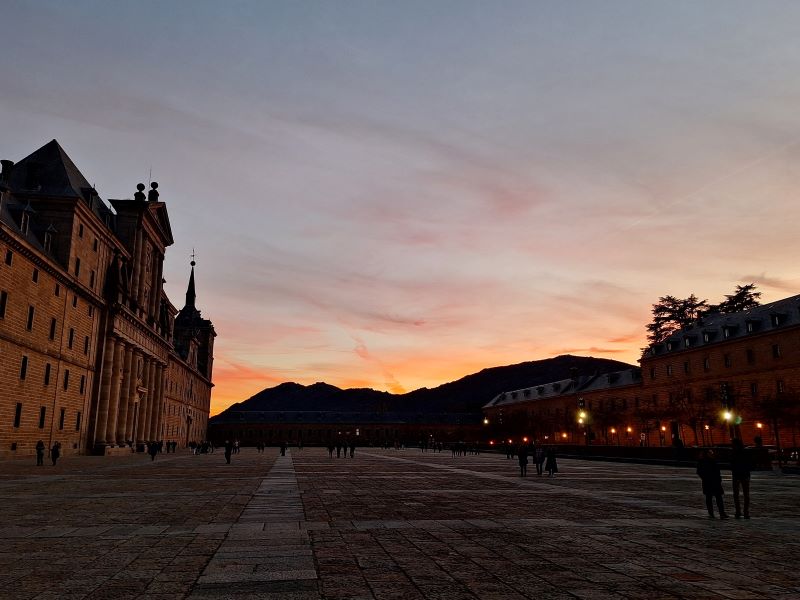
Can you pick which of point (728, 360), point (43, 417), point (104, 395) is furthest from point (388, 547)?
point (728, 360)

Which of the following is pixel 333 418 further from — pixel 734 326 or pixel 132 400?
pixel 734 326

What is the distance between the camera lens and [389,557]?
857 cm

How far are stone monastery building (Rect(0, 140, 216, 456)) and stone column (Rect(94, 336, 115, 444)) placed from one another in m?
0.09

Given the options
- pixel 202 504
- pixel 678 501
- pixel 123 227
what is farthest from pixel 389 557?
pixel 123 227

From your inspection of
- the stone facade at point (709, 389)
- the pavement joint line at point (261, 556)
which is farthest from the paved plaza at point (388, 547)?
the stone facade at point (709, 389)

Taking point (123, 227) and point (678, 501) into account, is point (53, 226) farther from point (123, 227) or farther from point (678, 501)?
point (678, 501)

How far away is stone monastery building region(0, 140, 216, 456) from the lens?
39.3 meters

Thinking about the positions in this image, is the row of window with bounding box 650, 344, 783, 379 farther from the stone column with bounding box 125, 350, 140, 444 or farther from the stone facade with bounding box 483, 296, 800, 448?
the stone column with bounding box 125, 350, 140, 444

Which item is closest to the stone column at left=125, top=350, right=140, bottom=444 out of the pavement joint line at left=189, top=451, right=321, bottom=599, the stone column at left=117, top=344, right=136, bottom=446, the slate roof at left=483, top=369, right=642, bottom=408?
the stone column at left=117, top=344, right=136, bottom=446

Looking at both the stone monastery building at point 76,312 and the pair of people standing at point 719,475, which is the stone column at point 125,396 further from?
the pair of people standing at point 719,475

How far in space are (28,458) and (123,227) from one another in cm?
2912

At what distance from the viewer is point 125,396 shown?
58.9 metres

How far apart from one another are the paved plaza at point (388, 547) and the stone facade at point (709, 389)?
108 ft

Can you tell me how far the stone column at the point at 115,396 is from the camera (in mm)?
54594
